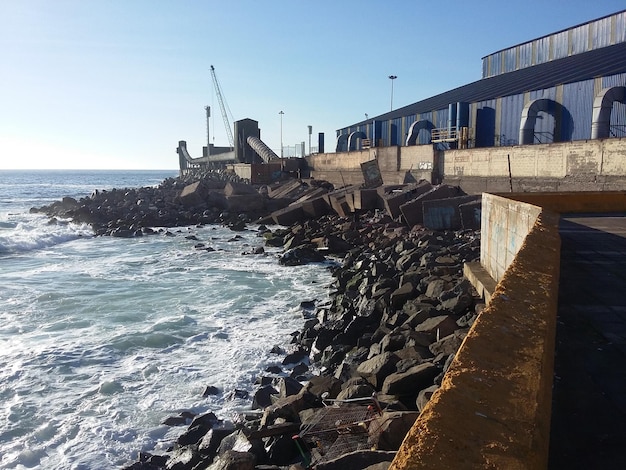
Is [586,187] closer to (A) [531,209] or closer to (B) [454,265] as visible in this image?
(B) [454,265]

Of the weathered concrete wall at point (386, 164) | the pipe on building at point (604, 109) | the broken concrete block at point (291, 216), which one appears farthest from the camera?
the weathered concrete wall at point (386, 164)

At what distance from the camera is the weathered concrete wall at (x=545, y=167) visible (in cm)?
1282

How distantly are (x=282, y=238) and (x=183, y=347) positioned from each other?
1029 centimetres

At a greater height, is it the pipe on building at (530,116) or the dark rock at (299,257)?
the pipe on building at (530,116)

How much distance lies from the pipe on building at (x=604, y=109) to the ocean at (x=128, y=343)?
459 inches

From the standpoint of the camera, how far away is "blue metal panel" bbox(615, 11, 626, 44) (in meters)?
27.2

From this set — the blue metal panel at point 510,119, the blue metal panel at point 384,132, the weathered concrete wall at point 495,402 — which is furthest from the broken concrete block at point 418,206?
the blue metal panel at point 384,132

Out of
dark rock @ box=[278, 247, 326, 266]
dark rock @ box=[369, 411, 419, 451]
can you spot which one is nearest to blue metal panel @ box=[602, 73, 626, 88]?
dark rock @ box=[278, 247, 326, 266]

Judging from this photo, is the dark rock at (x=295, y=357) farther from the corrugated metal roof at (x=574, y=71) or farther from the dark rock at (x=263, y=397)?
the corrugated metal roof at (x=574, y=71)

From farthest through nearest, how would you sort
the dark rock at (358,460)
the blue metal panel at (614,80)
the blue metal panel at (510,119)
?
the blue metal panel at (510,119)
the blue metal panel at (614,80)
the dark rock at (358,460)

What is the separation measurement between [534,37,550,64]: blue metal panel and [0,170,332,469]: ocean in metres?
26.1

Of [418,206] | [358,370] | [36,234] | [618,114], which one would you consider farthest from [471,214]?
[36,234]

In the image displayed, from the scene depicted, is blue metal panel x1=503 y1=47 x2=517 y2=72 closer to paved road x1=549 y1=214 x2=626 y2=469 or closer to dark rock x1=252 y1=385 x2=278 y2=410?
paved road x1=549 y1=214 x2=626 y2=469

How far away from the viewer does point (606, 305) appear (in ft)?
13.5
